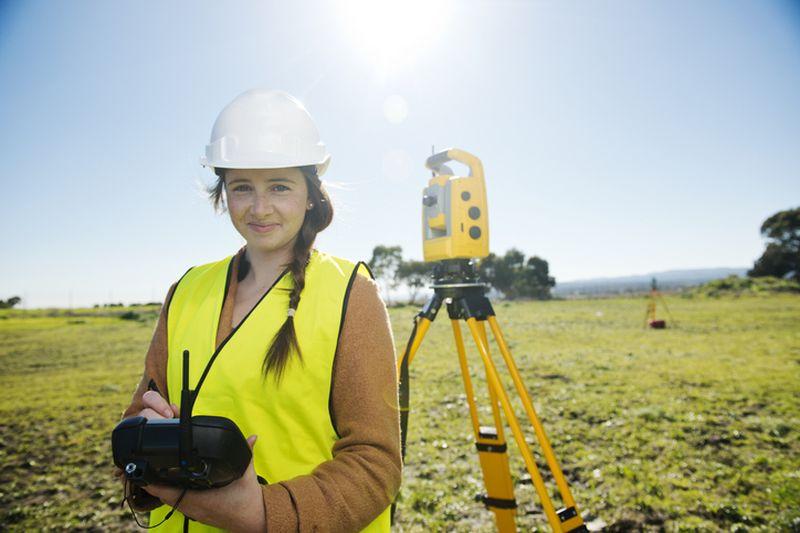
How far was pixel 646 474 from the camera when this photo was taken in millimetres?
3984

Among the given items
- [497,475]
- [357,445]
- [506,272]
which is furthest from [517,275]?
[357,445]

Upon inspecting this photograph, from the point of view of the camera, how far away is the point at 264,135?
1.34 metres

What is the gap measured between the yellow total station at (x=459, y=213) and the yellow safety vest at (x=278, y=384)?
153 centimetres

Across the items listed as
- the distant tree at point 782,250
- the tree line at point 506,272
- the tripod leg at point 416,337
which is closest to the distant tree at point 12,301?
the tree line at point 506,272

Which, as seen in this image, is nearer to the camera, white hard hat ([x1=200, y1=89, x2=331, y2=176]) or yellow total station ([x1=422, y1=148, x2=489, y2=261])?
white hard hat ([x1=200, y1=89, x2=331, y2=176])

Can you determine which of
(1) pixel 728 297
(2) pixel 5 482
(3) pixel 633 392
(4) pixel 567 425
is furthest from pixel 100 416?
(1) pixel 728 297

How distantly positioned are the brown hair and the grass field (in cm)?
→ 282

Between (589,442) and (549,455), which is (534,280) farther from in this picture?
(549,455)

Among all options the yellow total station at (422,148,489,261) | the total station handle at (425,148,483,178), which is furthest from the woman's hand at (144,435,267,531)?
the total station handle at (425,148,483,178)

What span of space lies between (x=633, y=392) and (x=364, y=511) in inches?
277

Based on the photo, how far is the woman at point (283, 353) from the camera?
39.8 inches

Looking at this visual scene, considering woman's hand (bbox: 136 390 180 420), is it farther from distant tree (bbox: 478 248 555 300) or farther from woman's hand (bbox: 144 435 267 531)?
distant tree (bbox: 478 248 555 300)

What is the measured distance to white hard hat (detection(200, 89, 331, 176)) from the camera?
52.4 inches

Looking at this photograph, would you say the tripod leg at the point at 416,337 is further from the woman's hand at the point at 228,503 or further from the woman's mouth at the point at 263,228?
the woman's hand at the point at 228,503
